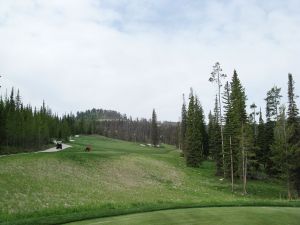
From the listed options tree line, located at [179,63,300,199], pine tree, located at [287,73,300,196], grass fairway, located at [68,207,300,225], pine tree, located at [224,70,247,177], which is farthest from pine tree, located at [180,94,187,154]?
grass fairway, located at [68,207,300,225]

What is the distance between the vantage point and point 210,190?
168 ft

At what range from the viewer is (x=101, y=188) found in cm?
4256

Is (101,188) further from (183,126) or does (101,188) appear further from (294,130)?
(183,126)

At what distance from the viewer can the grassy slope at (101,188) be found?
2688 cm

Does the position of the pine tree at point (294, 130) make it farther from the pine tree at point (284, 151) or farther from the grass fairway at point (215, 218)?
the grass fairway at point (215, 218)

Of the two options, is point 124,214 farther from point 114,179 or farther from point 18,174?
point 114,179

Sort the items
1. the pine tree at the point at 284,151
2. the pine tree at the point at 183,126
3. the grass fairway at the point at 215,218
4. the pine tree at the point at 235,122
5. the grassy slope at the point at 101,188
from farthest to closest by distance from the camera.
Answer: the pine tree at the point at 183,126
the pine tree at the point at 235,122
the pine tree at the point at 284,151
the grassy slope at the point at 101,188
the grass fairway at the point at 215,218

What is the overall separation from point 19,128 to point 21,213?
191 feet

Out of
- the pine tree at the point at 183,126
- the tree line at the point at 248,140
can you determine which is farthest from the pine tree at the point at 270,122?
the pine tree at the point at 183,126

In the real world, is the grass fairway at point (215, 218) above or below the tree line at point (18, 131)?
below

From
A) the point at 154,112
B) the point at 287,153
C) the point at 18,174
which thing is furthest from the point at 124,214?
the point at 154,112

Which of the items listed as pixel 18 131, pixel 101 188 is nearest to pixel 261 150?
pixel 101 188

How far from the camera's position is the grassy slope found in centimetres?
2688

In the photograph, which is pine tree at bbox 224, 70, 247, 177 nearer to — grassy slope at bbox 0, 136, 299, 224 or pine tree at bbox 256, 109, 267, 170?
grassy slope at bbox 0, 136, 299, 224
